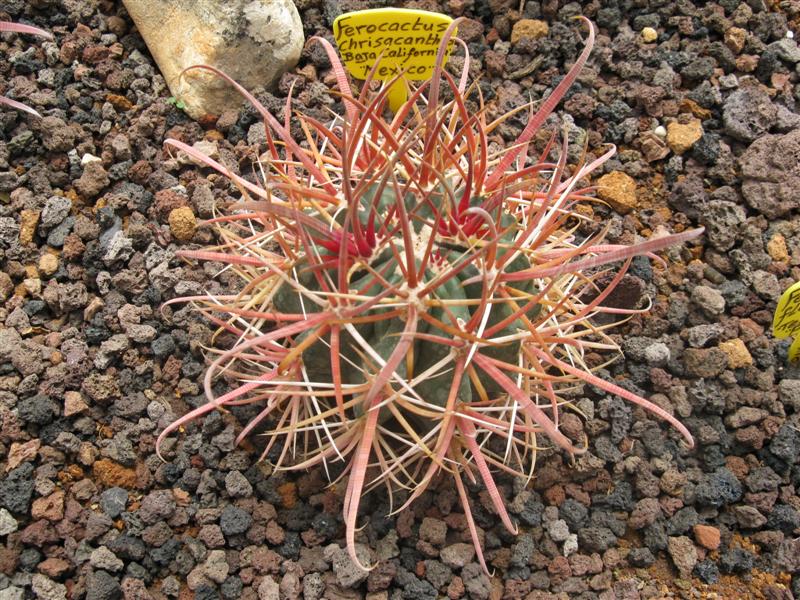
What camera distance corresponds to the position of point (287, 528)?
3.85ft

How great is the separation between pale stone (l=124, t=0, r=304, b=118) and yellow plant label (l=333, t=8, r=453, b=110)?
327 mm

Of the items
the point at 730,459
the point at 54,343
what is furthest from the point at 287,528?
the point at 730,459

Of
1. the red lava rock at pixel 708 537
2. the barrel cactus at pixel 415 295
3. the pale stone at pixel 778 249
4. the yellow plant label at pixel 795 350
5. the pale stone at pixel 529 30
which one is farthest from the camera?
the pale stone at pixel 529 30

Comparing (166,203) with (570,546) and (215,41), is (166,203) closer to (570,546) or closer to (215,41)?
(215,41)

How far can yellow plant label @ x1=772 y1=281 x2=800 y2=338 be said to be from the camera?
1.17 metres

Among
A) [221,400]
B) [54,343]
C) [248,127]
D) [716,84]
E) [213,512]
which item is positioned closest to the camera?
[221,400]

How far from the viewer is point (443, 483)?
121 cm

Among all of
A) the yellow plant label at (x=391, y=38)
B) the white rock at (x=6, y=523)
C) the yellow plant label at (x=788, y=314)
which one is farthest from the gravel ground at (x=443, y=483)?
the yellow plant label at (x=391, y=38)

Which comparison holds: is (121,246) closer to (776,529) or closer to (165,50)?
(165,50)

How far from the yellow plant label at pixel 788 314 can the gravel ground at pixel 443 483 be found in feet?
0.42

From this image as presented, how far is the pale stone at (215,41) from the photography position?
154cm

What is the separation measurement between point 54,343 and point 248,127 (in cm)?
58

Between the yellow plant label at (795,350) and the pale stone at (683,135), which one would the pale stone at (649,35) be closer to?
the pale stone at (683,135)

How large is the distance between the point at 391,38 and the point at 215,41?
46 cm
